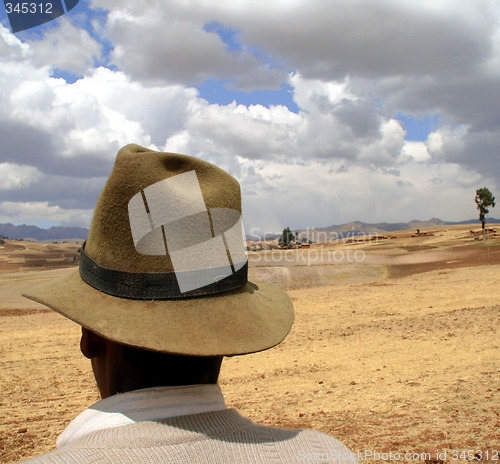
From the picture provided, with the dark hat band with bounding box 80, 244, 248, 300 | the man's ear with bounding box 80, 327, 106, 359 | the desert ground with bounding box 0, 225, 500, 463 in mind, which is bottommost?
the desert ground with bounding box 0, 225, 500, 463

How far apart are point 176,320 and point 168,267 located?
185 mm

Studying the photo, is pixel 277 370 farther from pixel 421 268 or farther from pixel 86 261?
pixel 421 268

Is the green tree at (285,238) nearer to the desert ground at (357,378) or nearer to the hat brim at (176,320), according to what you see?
the desert ground at (357,378)

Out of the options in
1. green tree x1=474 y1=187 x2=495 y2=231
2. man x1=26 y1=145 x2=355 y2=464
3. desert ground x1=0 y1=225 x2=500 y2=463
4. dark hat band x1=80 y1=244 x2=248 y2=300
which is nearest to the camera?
man x1=26 y1=145 x2=355 y2=464

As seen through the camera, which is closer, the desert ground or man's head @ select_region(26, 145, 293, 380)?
man's head @ select_region(26, 145, 293, 380)

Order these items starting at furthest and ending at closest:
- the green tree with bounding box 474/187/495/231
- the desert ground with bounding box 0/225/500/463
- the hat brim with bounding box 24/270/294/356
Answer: the green tree with bounding box 474/187/495/231
the desert ground with bounding box 0/225/500/463
the hat brim with bounding box 24/270/294/356

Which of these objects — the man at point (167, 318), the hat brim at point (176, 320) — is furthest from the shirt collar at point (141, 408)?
the hat brim at point (176, 320)

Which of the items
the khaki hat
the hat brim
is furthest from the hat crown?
the hat brim

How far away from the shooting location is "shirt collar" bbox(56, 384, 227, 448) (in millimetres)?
1222

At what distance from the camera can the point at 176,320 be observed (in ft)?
4.64

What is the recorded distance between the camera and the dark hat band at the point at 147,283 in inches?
57.4

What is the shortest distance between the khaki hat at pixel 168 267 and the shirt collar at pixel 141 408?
14 centimetres

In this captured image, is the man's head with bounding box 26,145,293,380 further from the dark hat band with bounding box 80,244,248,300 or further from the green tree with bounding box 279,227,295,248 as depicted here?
the green tree with bounding box 279,227,295,248

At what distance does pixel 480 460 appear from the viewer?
3.97 metres
